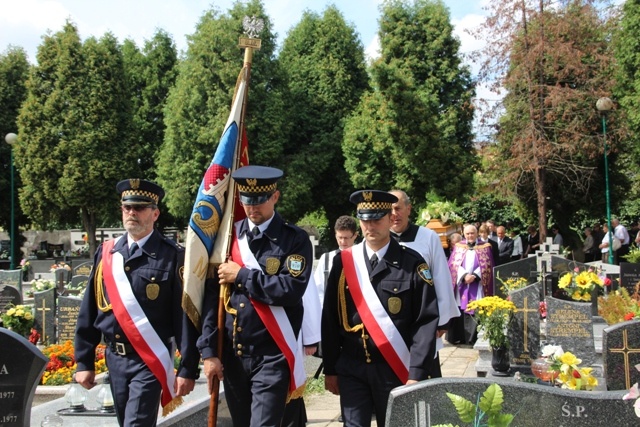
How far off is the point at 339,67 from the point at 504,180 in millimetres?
13193

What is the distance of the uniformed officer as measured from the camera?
15.6ft

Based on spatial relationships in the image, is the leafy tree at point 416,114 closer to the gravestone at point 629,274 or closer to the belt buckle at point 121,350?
the gravestone at point 629,274

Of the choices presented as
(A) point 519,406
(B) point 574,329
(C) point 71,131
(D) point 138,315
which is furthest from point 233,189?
(C) point 71,131

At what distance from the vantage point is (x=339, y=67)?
120 ft

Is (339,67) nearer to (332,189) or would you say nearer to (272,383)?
(332,189)

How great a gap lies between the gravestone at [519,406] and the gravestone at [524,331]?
19.3 ft

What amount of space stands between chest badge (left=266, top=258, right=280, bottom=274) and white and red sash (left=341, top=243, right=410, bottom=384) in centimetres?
48

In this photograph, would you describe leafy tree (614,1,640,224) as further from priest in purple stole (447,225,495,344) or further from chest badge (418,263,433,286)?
chest badge (418,263,433,286)

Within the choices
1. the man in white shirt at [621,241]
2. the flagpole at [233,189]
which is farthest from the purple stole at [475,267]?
the man in white shirt at [621,241]

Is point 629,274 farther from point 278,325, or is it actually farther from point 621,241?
point 278,325

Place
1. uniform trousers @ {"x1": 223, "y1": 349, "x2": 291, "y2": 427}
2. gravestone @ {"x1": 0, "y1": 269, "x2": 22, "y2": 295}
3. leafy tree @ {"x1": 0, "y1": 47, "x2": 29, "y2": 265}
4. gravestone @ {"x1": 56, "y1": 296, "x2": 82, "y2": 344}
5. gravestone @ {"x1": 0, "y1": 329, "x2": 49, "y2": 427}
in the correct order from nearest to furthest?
uniform trousers @ {"x1": 223, "y1": 349, "x2": 291, "y2": 427} < gravestone @ {"x1": 0, "y1": 329, "x2": 49, "y2": 427} < gravestone @ {"x1": 56, "y1": 296, "x2": 82, "y2": 344} < gravestone @ {"x1": 0, "y1": 269, "x2": 22, "y2": 295} < leafy tree @ {"x1": 0, "y1": 47, "x2": 29, "y2": 265}

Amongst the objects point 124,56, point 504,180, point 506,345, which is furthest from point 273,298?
point 124,56

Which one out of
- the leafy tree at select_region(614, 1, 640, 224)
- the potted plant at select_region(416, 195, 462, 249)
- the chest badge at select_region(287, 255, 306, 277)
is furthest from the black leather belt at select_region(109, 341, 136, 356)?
the leafy tree at select_region(614, 1, 640, 224)

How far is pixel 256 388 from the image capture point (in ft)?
15.1
